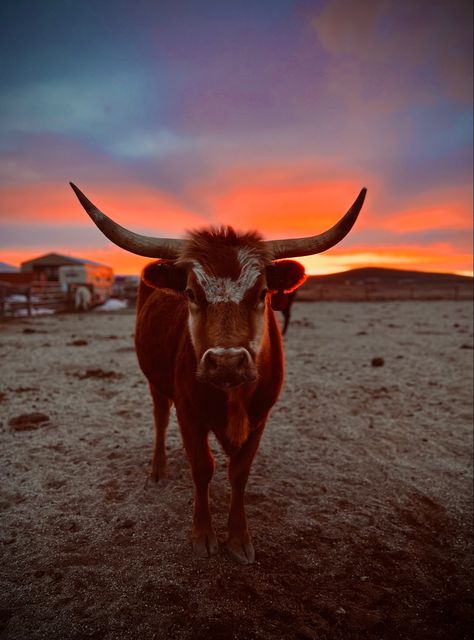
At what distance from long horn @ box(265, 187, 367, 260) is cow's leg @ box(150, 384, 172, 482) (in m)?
2.08

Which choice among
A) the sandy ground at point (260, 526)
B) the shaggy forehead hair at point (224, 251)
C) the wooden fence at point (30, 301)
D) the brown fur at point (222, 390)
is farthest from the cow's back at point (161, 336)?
the wooden fence at point (30, 301)

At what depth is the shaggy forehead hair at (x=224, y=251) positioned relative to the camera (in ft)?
8.47

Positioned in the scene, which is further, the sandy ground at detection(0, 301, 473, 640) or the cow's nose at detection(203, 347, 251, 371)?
the sandy ground at detection(0, 301, 473, 640)

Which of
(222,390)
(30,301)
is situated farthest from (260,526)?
(30,301)

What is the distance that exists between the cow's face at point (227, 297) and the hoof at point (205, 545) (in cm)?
140

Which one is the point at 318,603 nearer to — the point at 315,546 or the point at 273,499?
the point at 315,546

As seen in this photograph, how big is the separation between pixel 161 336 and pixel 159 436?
3.79ft

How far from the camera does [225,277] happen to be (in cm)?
255

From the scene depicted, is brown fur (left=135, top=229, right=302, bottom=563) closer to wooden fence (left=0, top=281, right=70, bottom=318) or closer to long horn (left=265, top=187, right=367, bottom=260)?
long horn (left=265, top=187, right=367, bottom=260)

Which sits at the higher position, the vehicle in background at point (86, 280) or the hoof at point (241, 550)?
the vehicle in background at point (86, 280)

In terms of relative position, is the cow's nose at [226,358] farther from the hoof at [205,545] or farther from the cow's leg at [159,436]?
the cow's leg at [159,436]

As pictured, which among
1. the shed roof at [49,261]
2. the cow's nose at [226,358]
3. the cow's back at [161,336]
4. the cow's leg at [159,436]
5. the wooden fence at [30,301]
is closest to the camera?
the cow's nose at [226,358]

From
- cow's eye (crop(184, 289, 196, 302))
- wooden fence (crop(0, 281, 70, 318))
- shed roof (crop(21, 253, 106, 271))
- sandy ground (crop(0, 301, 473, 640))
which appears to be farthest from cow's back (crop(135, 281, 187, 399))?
shed roof (crop(21, 253, 106, 271))

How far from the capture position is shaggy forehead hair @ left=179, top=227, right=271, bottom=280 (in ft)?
8.47
